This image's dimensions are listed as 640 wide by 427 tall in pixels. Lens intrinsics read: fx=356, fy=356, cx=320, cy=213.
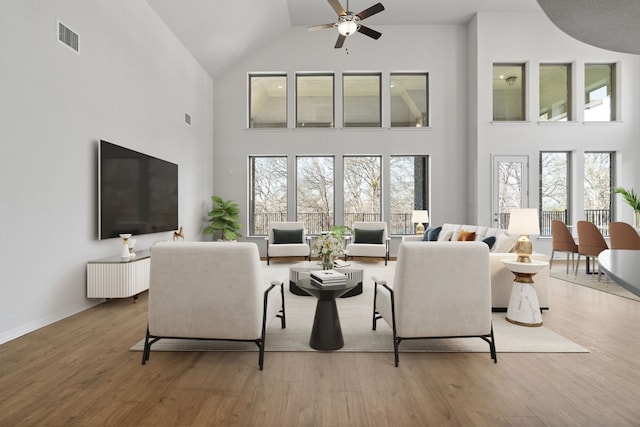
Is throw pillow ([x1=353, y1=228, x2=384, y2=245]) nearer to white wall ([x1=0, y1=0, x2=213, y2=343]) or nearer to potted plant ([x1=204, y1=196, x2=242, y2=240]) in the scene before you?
potted plant ([x1=204, y1=196, x2=242, y2=240])

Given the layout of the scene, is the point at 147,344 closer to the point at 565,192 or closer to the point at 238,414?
the point at 238,414

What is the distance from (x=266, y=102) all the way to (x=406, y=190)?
4.03 metres

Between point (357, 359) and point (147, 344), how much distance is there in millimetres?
1534

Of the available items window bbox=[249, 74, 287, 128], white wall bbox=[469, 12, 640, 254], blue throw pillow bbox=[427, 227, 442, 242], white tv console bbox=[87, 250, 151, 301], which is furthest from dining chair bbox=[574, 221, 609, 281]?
white tv console bbox=[87, 250, 151, 301]

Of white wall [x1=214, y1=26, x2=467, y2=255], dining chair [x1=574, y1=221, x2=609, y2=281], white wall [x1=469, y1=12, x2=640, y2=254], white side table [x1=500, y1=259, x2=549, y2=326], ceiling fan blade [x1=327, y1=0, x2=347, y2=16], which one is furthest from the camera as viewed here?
white wall [x1=214, y1=26, x2=467, y2=255]

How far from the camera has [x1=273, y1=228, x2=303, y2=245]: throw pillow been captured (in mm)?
7250

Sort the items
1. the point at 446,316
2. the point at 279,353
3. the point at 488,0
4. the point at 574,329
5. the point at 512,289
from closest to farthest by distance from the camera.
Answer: the point at 446,316 → the point at 279,353 → the point at 574,329 → the point at 512,289 → the point at 488,0

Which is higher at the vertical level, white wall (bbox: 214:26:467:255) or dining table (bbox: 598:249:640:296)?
white wall (bbox: 214:26:467:255)

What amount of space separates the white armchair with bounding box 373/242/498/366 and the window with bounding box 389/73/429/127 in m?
6.57

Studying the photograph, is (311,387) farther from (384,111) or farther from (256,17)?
(384,111)

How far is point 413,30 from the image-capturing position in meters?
8.41

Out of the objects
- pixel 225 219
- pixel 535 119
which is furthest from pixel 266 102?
pixel 535 119

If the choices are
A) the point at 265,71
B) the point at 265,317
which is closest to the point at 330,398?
the point at 265,317

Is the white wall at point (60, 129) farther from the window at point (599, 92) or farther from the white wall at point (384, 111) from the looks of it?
the window at point (599, 92)
